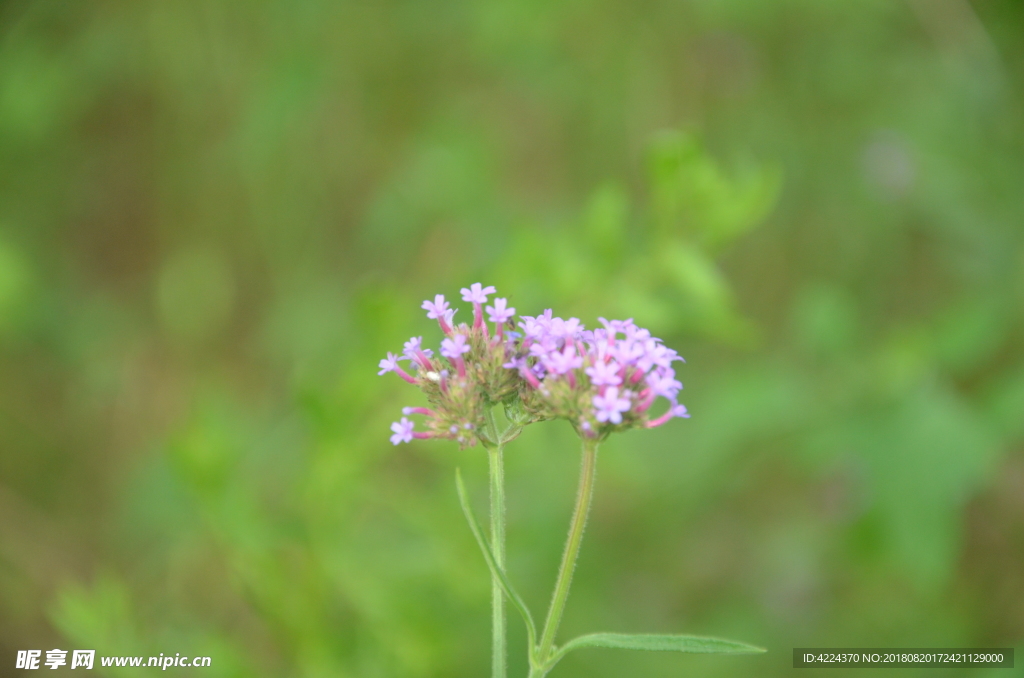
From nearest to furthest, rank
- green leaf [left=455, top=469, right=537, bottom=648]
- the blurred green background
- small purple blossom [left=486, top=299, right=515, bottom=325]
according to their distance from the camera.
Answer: green leaf [left=455, top=469, right=537, bottom=648]
small purple blossom [left=486, top=299, right=515, bottom=325]
the blurred green background

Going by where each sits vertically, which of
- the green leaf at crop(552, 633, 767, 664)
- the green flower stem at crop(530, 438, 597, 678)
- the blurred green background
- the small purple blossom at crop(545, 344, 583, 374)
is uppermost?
the blurred green background

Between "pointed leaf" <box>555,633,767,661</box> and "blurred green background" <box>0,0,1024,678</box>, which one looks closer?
"pointed leaf" <box>555,633,767,661</box>

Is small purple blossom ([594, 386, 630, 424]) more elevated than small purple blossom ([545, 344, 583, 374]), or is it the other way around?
small purple blossom ([545, 344, 583, 374])

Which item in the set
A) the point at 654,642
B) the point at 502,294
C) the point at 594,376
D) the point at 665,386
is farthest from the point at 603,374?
the point at 502,294

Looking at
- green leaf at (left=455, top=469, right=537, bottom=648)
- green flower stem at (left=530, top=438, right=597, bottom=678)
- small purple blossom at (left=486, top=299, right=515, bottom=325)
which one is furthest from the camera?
small purple blossom at (left=486, top=299, right=515, bottom=325)

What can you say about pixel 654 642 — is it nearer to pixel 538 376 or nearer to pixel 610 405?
pixel 610 405

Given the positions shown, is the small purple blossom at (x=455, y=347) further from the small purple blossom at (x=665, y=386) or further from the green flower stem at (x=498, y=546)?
the small purple blossom at (x=665, y=386)

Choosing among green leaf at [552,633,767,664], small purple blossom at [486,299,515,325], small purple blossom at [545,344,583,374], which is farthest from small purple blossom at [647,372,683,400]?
green leaf at [552,633,767,664]

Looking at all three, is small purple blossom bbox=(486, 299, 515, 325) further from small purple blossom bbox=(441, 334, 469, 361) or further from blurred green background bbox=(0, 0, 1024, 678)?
blurred green background bbox=(0, 0, 1024, 678)

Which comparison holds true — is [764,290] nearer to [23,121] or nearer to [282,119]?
[282,119]
